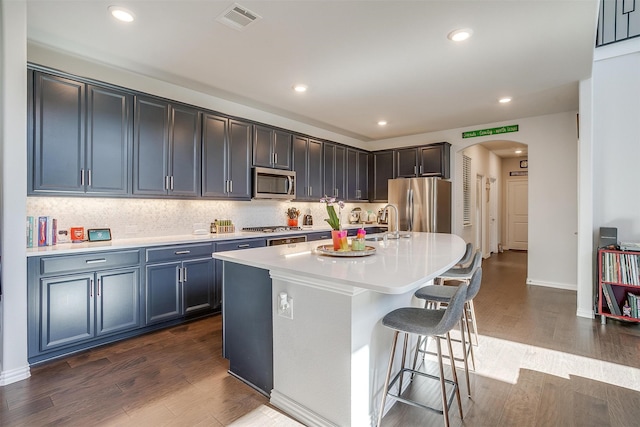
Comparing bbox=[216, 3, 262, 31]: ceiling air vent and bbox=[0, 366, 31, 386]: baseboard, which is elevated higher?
bbox=[216, 3, 262, 31]: ceiling air vent

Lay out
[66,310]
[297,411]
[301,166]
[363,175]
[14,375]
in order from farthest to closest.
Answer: [363,175] < [301,166] < [66,310] < [14,375] < [297,411]

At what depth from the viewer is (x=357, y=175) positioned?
6340mm

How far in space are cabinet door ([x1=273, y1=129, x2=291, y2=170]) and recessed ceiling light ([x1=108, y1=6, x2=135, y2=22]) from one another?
2372mm

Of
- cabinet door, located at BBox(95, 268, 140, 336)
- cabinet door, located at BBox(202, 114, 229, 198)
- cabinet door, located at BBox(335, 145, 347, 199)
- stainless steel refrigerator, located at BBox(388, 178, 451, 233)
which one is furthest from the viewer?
cabinet door, located at BBox(335, 145, 347, 199)

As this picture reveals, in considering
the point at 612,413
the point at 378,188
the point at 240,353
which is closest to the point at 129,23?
the point at 240,353

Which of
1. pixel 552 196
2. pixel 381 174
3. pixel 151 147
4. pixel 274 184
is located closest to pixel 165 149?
pixel 151 147

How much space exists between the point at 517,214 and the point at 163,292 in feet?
32.1

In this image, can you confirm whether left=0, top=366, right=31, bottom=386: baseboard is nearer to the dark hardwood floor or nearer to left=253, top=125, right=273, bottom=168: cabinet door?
the dark hardwood floor

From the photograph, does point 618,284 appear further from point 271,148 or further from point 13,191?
point 13,191

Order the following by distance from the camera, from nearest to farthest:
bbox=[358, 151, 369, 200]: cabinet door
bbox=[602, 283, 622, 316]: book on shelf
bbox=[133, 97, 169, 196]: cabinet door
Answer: bbox=[133, 97, 169, 196]: cabinet door, bbox=[602, 283, 622, 316]: book on shelf, bbox=[358, 151, 369, 200]: cabinet door

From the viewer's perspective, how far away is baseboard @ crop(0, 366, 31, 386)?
2.21 m

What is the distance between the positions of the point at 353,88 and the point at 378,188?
292 centimetres

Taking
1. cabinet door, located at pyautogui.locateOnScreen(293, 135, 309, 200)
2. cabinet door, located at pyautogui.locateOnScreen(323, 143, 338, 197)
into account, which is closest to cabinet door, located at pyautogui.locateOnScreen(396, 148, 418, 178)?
cabinet door, located at pyautogui.locateOnScreen(323, 143, 338, 197)

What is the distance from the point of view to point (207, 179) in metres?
3.84
